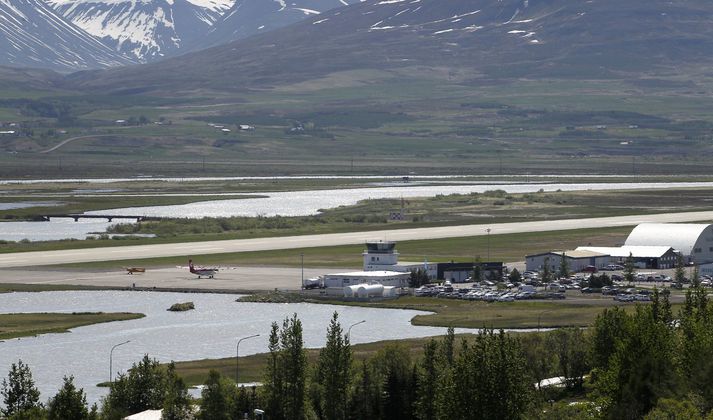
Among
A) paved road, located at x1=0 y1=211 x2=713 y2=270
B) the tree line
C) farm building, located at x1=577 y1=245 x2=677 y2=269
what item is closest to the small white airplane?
paved road, located at x1=0 y1=211 x2=713 y2=270

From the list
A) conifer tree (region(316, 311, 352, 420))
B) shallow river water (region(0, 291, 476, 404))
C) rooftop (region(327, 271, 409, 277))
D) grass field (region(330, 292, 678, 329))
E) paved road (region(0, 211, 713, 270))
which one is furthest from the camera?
paved road (region(0, 211, 713, 270))

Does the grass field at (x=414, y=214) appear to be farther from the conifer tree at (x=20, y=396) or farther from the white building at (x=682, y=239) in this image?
the conifer tree at (x=20, y=396)

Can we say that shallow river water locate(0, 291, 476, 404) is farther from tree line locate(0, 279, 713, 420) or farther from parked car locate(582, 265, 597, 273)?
parked car locate(582, 265, 597, 273)

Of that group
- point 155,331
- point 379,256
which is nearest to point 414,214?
point 379,256

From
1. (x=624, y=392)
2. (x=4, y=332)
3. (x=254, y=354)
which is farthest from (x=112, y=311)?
(x=624, y=392)

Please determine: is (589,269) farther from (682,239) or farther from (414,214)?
(414,214)

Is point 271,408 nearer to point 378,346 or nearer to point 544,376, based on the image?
Answer: point 544,376
